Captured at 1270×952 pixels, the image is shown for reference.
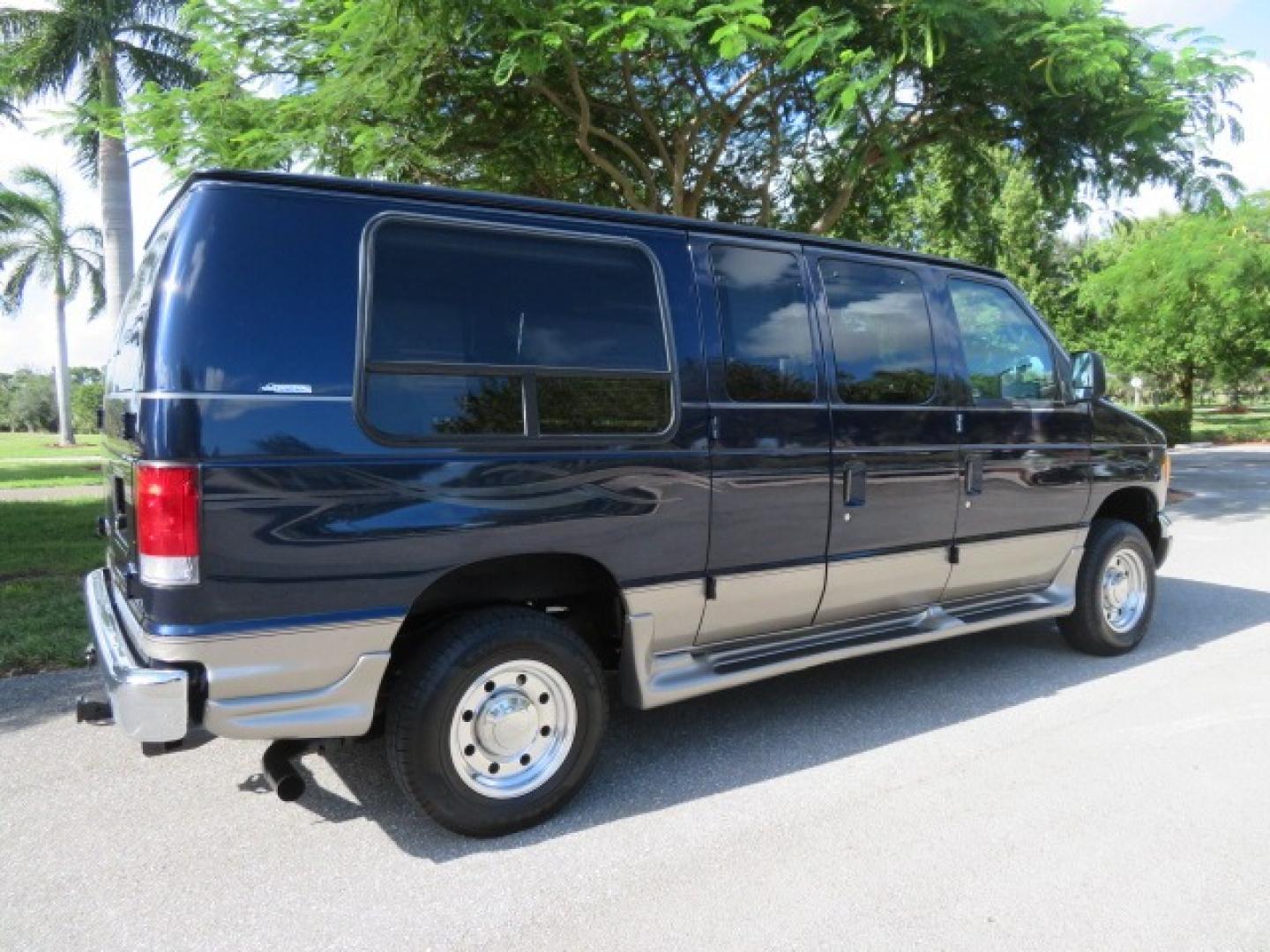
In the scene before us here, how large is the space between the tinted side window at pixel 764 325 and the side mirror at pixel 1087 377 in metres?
2.02

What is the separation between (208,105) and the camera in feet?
Result: 29.0

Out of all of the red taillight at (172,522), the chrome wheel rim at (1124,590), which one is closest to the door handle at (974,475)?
the chrome wheel rim at (1124,590)

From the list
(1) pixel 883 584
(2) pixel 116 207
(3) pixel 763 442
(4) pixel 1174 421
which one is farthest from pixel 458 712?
(4) pixel 1174 421

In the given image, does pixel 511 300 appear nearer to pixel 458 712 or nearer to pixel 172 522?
pixel 172 522

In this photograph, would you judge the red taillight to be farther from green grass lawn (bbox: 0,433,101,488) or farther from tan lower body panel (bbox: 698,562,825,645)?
Answer: green grass lawn (bbox: 0,433,101,488)

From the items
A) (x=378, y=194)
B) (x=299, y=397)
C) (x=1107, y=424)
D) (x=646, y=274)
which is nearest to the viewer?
(x=299, y=397)

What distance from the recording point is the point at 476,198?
10.7ft

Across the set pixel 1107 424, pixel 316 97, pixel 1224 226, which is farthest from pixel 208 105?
pixel 1224 226

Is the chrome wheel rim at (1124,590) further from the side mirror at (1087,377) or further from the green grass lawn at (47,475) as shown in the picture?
the green grass lawn at (47,475)

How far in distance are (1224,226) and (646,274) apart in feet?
81.4

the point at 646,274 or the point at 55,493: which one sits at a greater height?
the point at 646,274

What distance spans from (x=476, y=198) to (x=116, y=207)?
47.3ft

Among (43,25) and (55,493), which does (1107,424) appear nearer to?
(55,493)

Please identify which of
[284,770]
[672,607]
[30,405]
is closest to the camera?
[284,770]
